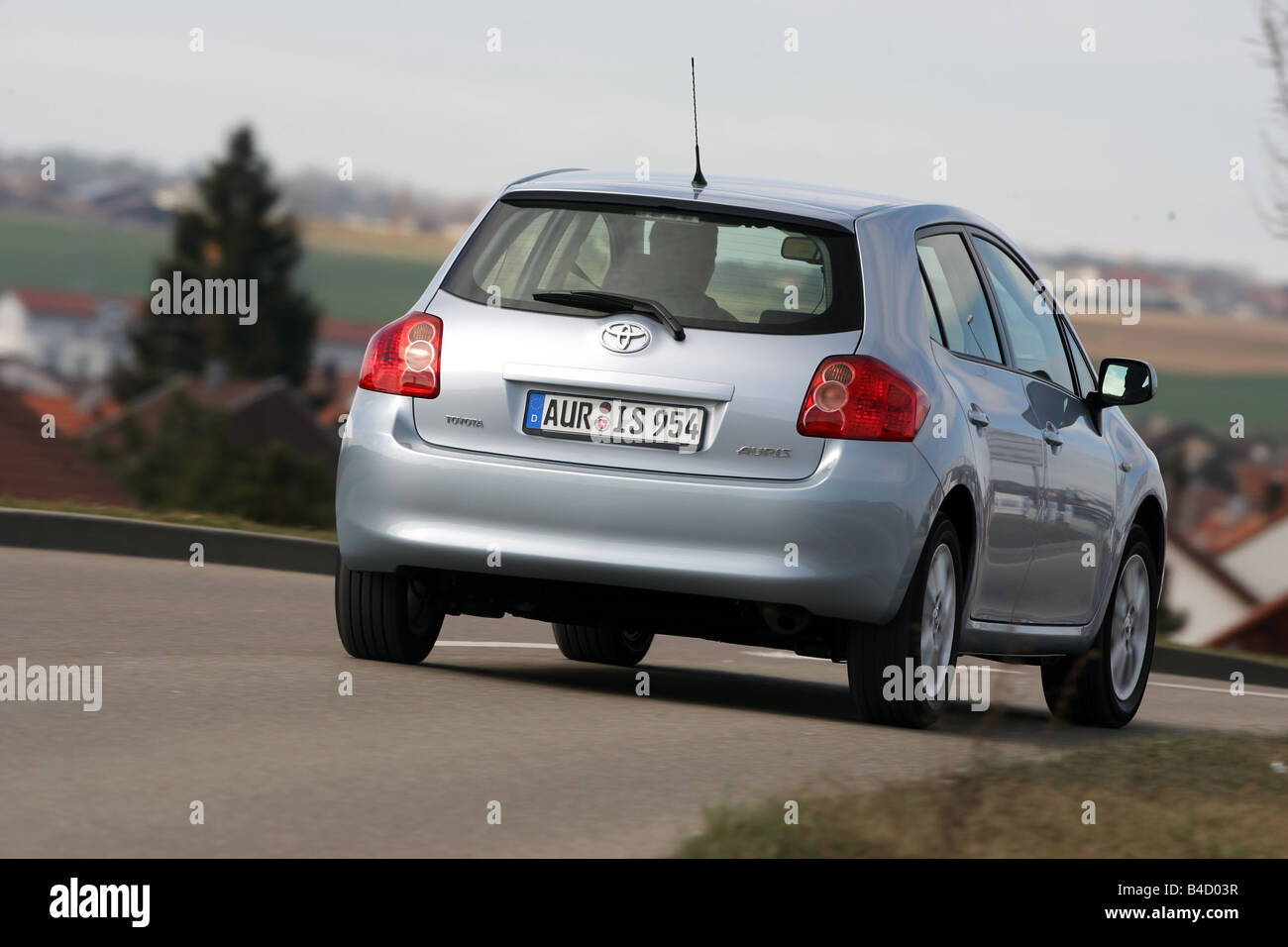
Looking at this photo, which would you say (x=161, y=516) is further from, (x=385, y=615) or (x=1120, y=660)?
(x=1120, y=660)

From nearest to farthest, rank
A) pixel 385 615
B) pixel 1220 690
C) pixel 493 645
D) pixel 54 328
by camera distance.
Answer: pixel 385 615 < pixel 493 645 < pixel 1220 690 < pixel 54 328

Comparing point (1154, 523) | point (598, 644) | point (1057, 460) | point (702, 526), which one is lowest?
point (598, 644)

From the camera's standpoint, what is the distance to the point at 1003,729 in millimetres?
9180

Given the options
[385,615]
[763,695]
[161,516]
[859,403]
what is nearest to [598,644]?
[763,695]

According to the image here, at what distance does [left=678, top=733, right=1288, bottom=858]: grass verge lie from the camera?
5.54 metres

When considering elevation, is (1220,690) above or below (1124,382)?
below

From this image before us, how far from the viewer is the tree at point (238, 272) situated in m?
139

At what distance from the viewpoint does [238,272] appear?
5832 inches

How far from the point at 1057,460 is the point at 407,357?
275 cm

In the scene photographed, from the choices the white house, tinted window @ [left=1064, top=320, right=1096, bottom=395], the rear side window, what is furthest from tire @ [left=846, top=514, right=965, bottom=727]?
the white house

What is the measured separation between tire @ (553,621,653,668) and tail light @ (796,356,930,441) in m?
2.66

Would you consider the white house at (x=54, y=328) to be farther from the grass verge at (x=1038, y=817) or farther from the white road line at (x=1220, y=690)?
the grass verge at (x=1038, y=817)

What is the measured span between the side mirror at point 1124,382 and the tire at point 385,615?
3061 millimetres
